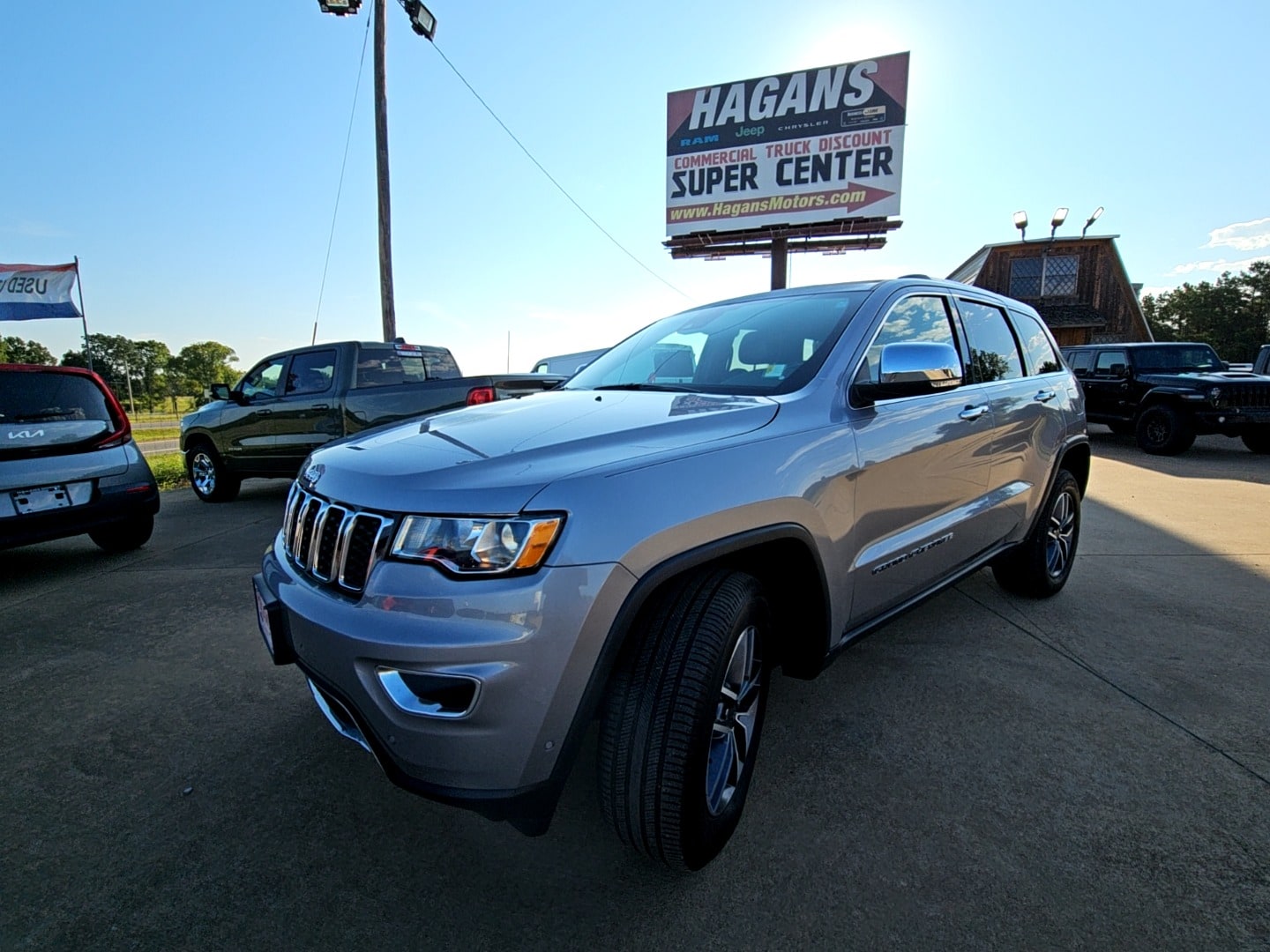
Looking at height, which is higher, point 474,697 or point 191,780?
point 474,697

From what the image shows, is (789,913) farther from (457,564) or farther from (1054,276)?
(1054,276)

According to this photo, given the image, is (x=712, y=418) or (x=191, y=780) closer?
(x=712, y=418)

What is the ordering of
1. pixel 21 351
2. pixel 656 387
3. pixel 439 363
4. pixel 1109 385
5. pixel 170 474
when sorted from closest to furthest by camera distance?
pixel 656 387 → pixel 439 363 → pixel 170 474 → pixel 1109 385 → pixel 21 351

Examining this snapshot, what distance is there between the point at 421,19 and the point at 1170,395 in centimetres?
1415

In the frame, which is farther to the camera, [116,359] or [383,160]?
[116,359]

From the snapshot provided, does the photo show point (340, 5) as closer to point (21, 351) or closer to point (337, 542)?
point (337, 542)

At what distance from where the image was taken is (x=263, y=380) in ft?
24.6

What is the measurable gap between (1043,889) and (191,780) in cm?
263

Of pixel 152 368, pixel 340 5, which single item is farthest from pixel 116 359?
pixel 340 5

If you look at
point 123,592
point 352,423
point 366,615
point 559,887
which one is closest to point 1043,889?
point 559,887

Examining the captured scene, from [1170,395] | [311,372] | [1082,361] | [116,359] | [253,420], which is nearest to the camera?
[311,372]

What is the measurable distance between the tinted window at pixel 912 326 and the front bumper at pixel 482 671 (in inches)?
56.9

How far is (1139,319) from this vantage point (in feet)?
87.7

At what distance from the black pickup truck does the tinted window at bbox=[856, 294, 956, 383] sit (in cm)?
374
